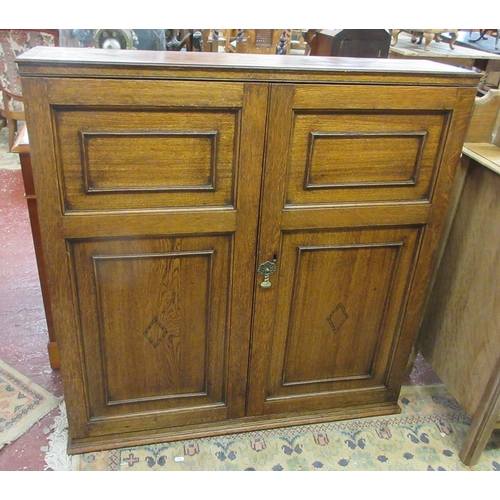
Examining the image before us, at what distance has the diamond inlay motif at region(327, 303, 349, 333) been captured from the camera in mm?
1419

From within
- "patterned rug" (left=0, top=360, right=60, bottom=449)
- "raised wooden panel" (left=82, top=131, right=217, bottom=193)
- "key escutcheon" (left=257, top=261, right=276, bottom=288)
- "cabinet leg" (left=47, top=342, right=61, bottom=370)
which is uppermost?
"raised wooden panel" (left=82, top=131, right=217, bottom=193)

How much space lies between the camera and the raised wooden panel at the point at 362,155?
1.15 metres

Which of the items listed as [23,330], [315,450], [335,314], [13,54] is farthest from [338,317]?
[13,54]

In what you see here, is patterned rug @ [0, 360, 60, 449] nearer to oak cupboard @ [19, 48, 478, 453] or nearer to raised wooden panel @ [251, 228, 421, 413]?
oak cupboard @ [19, 48, 478, 453]

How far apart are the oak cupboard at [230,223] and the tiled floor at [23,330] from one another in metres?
0.17

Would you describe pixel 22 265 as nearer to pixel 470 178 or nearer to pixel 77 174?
pixel 77 174

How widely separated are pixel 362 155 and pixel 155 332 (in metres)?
0.75

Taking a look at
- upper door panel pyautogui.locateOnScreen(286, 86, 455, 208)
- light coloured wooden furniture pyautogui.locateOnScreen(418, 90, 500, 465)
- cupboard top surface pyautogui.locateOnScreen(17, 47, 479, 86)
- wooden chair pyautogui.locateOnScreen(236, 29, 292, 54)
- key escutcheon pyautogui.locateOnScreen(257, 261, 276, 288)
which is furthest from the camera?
wooden chair pyautogui.locateOnScreen(236, 29, 292, 54)

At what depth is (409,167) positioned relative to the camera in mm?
1237

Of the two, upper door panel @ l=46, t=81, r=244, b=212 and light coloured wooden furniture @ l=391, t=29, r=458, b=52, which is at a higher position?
light coloured wooden furniture @ l=391, t=29, r=458, b=52

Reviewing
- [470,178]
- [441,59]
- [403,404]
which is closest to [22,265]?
[403,404]

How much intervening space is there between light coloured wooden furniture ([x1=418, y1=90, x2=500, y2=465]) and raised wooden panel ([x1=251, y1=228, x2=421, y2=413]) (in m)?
0.24

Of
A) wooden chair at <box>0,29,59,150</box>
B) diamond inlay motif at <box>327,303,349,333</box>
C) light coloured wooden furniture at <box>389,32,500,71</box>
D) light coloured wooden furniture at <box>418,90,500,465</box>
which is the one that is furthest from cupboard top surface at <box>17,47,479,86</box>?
wooden chair at <box>0,29,59,150</box>
